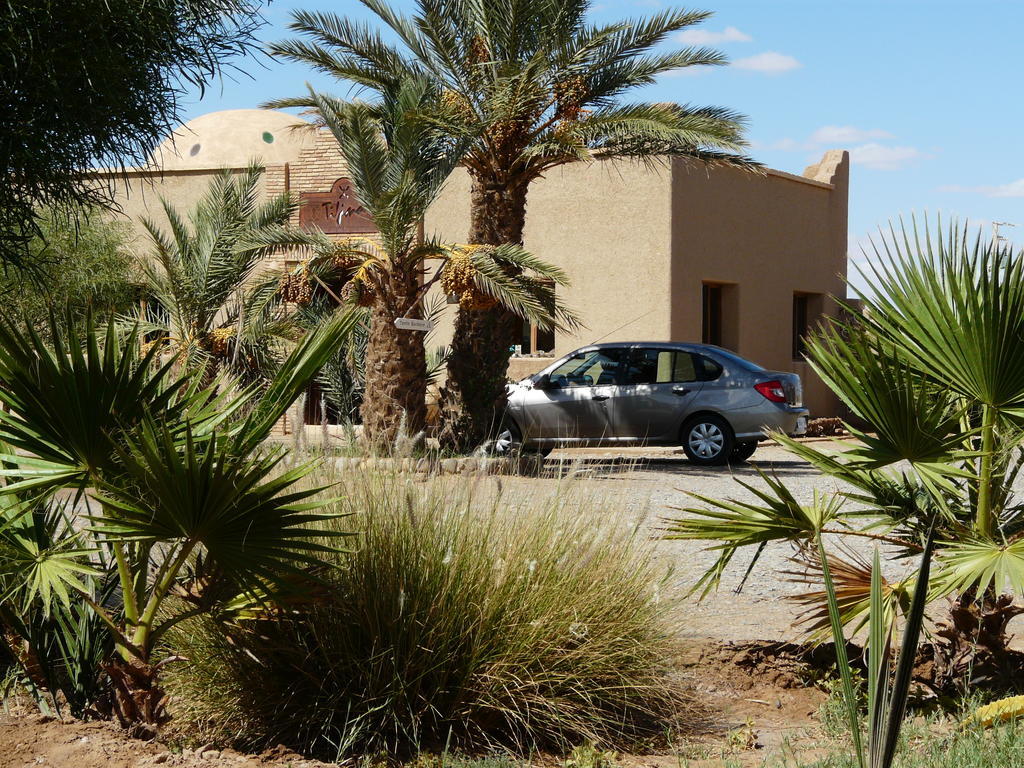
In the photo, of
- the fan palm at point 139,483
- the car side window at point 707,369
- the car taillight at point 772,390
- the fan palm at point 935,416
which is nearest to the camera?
the fan palm at point 139,483

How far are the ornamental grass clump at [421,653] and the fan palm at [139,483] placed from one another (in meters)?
0.34

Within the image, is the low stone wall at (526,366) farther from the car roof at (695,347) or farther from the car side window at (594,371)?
the car roof at (695,347)

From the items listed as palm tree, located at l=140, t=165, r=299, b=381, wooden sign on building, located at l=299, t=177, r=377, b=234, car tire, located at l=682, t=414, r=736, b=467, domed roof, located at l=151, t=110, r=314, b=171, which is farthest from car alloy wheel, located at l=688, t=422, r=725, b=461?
domed roof, located at l=151, t=110, r=314, b=171

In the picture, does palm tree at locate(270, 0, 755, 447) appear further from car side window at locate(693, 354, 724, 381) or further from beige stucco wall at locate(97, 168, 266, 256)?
beige stucco wall at locate(97, 168, 266, 256)

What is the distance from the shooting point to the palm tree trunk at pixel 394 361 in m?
14.6

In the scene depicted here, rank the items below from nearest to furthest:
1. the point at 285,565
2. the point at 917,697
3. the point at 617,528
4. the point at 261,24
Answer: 1. the point at 285,565
2. the point at 917,697
3. the point at 617,528
4. the point at 261,24

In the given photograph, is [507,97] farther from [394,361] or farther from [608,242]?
[608,242]

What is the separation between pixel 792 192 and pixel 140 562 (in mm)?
21351

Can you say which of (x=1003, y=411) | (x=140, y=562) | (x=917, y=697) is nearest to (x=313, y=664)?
(x=140, y=562)

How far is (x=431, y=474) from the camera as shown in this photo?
4.96 m

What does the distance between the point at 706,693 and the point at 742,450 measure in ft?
38.0

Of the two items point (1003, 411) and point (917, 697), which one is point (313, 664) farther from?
point (1003, 411)

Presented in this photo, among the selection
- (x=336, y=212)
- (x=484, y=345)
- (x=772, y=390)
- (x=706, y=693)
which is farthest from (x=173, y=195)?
(x=706, y=693)

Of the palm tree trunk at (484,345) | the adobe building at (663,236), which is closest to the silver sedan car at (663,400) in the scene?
the palm tree trunk at (484,345)
